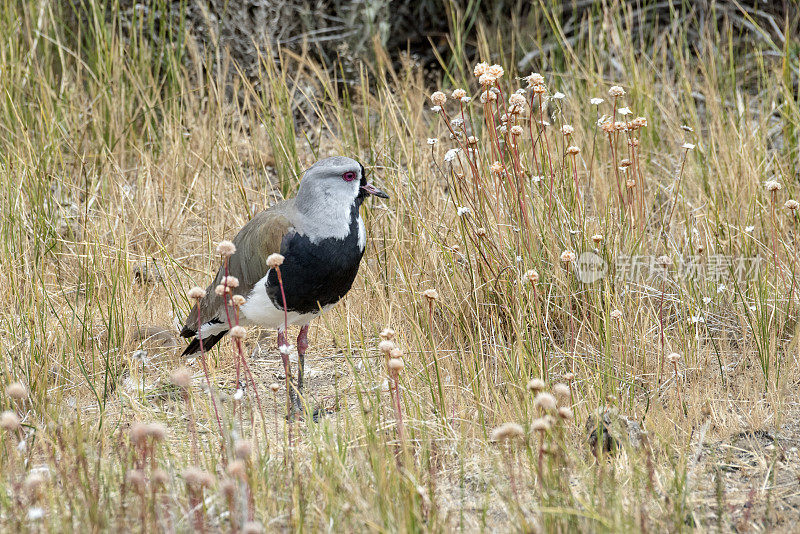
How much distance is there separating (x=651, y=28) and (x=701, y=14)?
19.0 inches

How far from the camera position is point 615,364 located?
3338 mm

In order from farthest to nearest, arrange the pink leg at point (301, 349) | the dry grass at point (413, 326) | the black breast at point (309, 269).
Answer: the pink leg at point (301, 349)
the black breast at point (309, 269)
the dry grass at point (413, 326)

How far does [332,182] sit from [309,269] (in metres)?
0.33

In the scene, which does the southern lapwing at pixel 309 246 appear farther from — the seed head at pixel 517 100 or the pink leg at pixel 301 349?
the seed head at pixel 517 100

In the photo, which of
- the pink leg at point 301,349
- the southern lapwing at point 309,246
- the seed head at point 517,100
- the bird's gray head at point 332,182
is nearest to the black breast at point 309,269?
the southern lapwing at point 309,246

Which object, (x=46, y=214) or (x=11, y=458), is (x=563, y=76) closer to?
(x=46, y=214)

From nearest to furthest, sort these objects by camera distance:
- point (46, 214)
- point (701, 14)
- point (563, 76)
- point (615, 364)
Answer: point (615, 364) < point (46, 214) < point (563, 76) < point (701, 14)

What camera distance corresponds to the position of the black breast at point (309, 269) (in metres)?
3.30

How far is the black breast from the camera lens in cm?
330

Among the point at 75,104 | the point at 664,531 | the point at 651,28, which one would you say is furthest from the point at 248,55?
the point at 664,531

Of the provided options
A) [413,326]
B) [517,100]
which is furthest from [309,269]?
[517,100]

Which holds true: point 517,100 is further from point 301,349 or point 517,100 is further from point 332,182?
point 301,349

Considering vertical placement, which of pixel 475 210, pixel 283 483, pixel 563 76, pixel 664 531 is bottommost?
pixel 664 531

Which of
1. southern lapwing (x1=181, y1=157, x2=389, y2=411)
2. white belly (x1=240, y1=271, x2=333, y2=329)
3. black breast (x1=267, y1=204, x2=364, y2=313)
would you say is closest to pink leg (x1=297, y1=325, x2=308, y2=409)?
southern lapwing (x1=181, y1=157, x2=389, y2=411)
